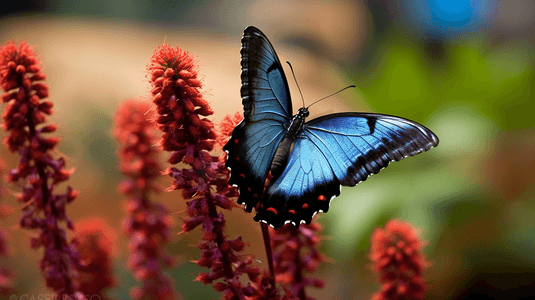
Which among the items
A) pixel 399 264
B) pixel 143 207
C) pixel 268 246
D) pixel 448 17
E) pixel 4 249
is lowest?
pixel 399 264

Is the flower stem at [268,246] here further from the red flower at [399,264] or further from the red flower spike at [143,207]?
the red flower spike at [143,207]

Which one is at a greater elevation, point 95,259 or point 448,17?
point 448,17

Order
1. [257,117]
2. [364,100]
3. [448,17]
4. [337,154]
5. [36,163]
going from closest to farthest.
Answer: [36,163]
[257,117]
[337,154]
[364,100]
[448,17]

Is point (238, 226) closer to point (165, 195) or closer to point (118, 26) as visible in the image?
point (165, 195)

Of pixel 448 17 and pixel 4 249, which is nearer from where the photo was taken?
pixel 4 249

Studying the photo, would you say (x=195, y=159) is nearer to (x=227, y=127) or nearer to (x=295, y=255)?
(x=227, y=127)

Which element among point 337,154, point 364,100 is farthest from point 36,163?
point 364,100

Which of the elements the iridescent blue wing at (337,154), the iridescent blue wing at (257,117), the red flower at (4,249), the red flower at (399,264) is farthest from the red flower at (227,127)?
the red flower at (4,249)

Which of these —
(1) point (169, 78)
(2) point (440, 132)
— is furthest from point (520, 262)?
(1) point (169, 78)
